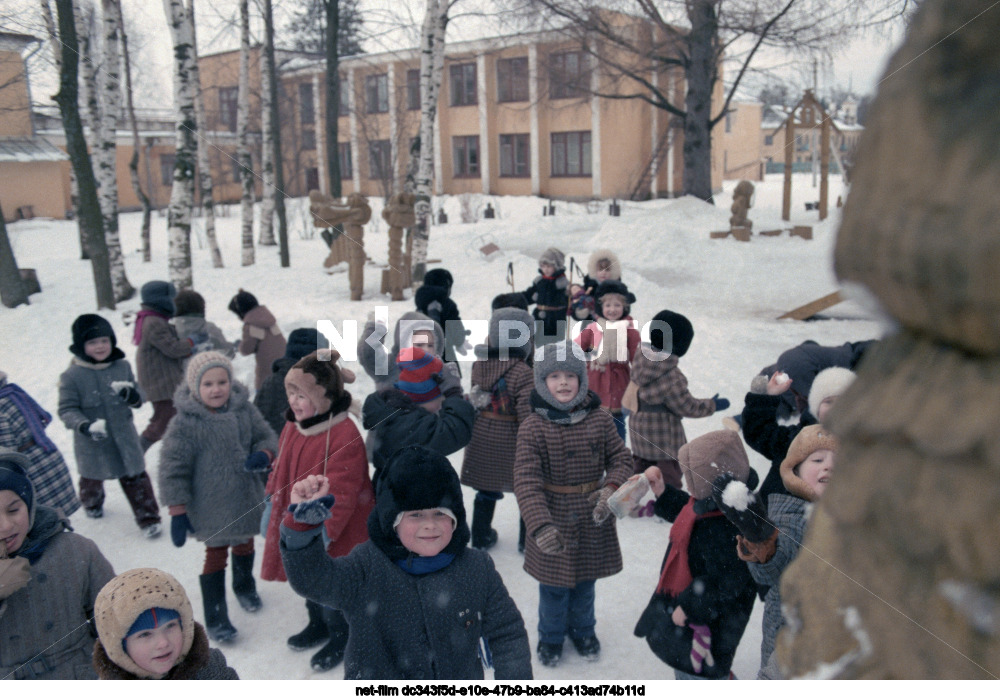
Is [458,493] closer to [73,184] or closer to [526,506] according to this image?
[526,506]

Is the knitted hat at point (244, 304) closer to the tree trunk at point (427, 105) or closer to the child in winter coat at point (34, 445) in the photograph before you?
the child in winter coat at point (34, 445)

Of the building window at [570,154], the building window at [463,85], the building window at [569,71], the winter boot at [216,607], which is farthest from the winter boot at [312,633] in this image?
the building window at [570,154]

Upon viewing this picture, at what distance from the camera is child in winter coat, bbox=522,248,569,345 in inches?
236

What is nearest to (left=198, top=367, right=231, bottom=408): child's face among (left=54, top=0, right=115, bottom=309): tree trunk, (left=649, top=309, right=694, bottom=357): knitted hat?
(left=649, top=309, right=694, bottom=357): knitted hat

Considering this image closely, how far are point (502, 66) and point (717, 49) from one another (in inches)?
260

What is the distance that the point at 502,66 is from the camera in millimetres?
18141

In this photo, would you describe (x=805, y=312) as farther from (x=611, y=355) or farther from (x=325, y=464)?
(x=325, y=464)

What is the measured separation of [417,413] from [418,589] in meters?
1.17

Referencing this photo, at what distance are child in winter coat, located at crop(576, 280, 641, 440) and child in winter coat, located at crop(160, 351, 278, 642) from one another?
1.97 m

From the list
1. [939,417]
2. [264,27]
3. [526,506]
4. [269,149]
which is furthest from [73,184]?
[939,417]

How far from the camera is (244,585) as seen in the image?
124 inches

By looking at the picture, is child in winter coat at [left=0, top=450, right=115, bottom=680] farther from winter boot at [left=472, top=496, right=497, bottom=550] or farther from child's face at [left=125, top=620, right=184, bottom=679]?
winter boot at [left=472, top=496, right=497, bottom=550]

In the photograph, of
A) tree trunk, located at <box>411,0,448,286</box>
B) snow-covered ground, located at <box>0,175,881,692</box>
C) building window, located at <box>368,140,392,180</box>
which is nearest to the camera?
snow-covered ground, located at <box>0,175,881,692</box>

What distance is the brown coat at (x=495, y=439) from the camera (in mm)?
3537
